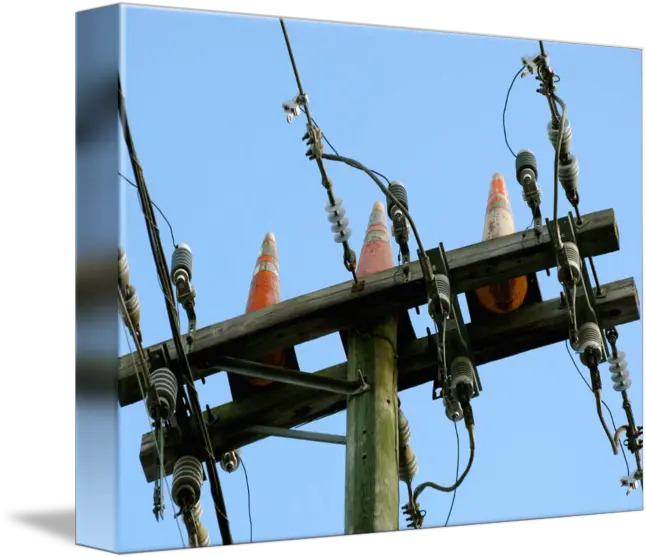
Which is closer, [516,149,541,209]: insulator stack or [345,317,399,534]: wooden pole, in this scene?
[345,317,399,534]: wooden pole

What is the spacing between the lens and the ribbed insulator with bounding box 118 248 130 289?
8.34 metres

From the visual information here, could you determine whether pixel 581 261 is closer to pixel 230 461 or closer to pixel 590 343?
pixel 590 343

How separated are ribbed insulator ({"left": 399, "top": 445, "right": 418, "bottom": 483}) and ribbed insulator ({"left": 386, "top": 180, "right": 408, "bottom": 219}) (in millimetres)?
Answer: 1321

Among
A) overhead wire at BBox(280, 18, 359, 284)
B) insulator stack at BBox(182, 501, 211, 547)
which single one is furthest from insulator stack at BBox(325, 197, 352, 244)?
insulator stack at BBox(182, 501, 211, 547)

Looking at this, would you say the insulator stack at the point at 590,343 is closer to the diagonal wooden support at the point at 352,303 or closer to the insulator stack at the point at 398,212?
the diagonal wooden support at the point at 352,303

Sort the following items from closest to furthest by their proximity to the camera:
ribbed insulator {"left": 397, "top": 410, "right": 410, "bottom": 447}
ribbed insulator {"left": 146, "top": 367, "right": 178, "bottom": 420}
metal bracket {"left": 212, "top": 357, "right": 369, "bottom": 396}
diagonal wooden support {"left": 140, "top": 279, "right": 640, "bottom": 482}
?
ribbed insulator {"left": 146, "top": 367, "right": 178, "bottom": 420}, metal bracket {"left": 212, "top": 357, "right": 369, "bottom": 396}, diagonal wooden support {"left": 140, "top": 279, "right": 640, "bottom": 482}, ribbed insulator {"left": 397, "top": 410, "right": 410, "bottom": 447}

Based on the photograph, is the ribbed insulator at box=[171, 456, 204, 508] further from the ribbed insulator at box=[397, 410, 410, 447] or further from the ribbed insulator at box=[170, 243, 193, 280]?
the ribbed insulator at box=[397, 410, 410, 447]

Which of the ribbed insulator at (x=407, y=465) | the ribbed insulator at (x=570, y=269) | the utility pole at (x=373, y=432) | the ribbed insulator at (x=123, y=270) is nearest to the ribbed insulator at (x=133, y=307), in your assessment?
the ribbed insulator at (x=123, y=270)

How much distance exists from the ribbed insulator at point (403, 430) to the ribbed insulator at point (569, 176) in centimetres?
149

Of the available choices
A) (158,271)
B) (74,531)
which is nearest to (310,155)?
(158,271)

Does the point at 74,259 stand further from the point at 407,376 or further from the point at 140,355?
the point at 407,376

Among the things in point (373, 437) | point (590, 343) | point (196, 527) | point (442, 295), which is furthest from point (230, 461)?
point (590, 343)

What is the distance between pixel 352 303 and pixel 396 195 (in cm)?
78

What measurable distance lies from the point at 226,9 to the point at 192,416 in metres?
2.07
